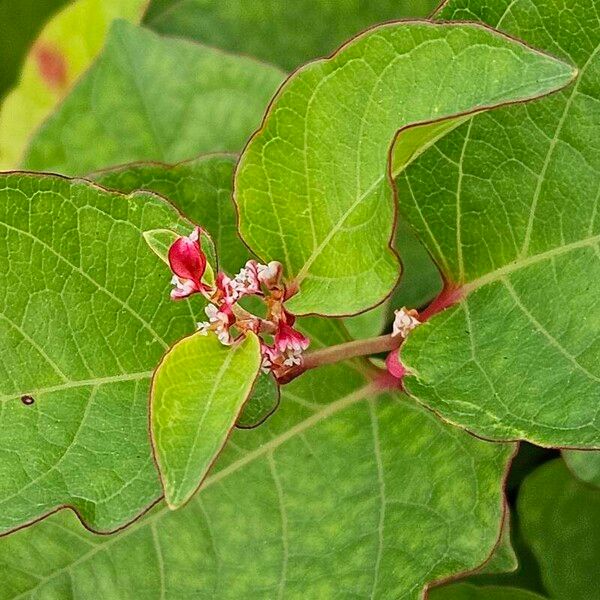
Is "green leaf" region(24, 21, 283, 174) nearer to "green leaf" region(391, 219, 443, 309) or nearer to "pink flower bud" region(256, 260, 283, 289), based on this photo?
"green leaf" region(391, 219, 443, 309)

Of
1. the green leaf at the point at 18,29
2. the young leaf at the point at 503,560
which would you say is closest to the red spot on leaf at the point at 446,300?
the young leaf at the point at 503,560

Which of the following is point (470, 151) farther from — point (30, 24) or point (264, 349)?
point (30, 24)

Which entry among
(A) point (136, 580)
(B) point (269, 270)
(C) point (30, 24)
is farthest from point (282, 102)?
(C) point (30, 24)

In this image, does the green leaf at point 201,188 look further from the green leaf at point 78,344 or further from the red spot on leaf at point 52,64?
the red spot on leaf at point 52,64

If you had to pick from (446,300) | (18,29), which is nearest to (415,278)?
(446,300)

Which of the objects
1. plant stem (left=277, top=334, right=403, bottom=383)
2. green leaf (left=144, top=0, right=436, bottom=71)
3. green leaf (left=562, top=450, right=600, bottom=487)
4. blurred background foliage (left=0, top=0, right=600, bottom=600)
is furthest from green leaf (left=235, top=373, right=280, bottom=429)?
green leaf (left=144, top=0, right=436, bottom=71)

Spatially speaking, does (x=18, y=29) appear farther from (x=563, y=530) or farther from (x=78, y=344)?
(x=563, y=530)

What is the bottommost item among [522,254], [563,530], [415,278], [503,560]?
[563,530]
